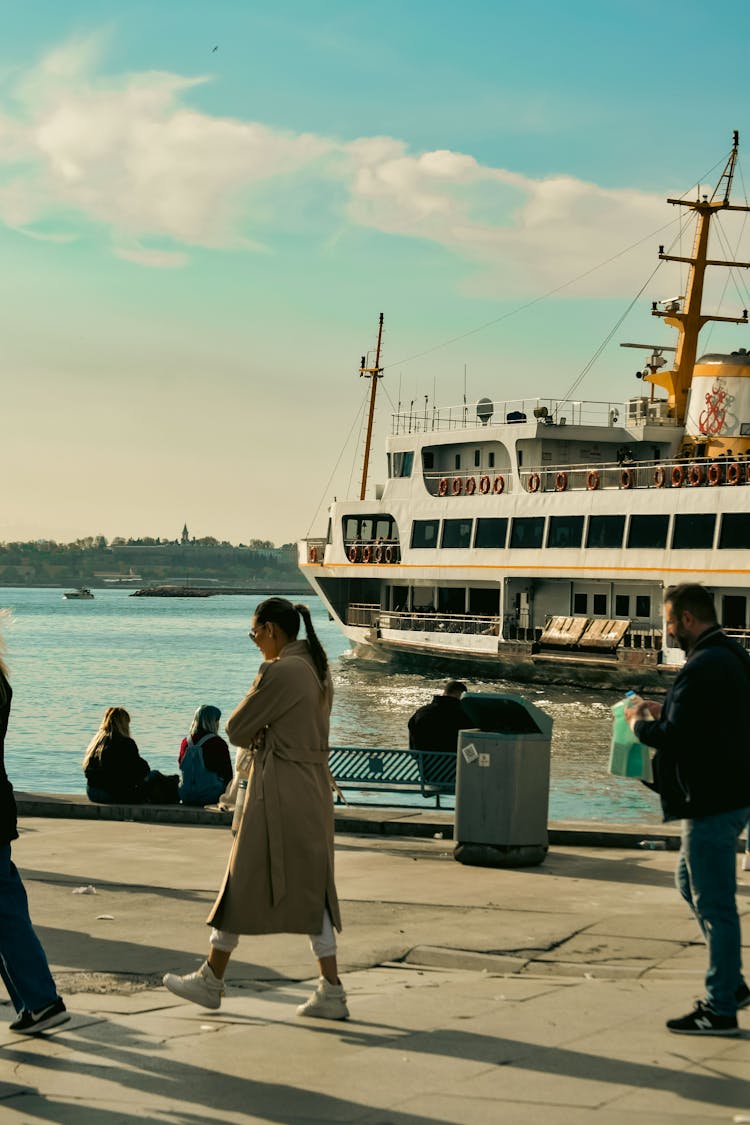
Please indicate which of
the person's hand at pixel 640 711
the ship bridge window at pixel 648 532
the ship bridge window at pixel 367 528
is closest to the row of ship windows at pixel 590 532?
the ship bridge window at pixel 648 532

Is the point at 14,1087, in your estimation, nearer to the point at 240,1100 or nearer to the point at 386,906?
the point at 240,1100

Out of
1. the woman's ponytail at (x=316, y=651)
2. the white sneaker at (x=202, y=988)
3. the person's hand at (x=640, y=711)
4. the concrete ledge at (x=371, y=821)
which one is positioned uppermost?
the woman's ponytail at (x=316, y=651)

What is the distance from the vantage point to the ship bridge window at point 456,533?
159 ft

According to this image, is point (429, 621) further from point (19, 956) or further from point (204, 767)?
point (19, 956)

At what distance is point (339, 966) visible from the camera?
24.3ft

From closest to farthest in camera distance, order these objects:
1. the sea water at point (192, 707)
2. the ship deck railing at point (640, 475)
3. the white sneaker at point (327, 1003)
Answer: the white sneaker at point (327, 1003) → the sea water at point (192, 707) → the ship deck railing at point (640, 475)

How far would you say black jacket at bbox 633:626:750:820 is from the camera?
610 centimetres

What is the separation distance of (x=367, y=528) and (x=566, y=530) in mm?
11770

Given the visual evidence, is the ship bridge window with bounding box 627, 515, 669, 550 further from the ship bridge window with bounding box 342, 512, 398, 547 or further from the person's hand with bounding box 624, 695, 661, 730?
the person's hand with bounding box 624, 695, 661, 730

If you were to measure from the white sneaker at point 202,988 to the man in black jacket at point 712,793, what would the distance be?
1.86 meters

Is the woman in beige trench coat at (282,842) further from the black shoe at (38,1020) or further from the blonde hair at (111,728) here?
the blonde hair at (111,728)

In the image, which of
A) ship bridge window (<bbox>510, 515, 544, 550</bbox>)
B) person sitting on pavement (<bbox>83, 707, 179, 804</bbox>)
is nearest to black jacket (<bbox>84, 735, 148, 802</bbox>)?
person sitting on pavement (<bbox>83, 707, 179, 804</bbox>)

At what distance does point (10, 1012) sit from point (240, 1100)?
→ 5.02 feet

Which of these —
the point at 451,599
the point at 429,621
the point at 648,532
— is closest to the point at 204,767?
the point at 648,532
